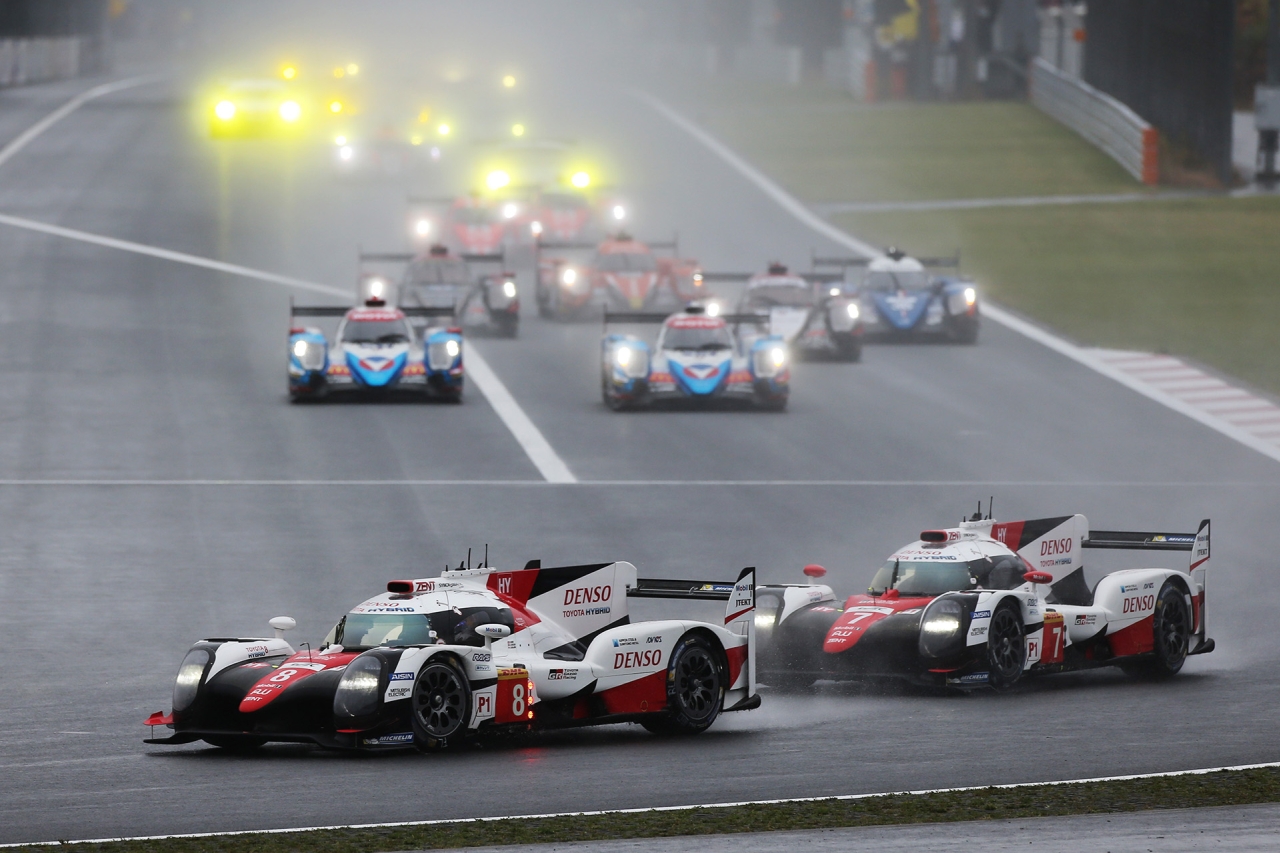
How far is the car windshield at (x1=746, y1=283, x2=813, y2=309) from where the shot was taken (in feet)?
163

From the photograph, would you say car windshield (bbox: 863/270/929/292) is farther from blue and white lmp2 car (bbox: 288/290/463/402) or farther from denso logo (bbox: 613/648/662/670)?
denso logo (bbox: 613/648/662/670)

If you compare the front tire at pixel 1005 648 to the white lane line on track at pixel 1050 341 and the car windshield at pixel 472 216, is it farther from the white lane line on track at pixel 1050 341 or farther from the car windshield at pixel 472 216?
the car windshield at pixel 472 216

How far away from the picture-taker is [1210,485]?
36281 millimetres

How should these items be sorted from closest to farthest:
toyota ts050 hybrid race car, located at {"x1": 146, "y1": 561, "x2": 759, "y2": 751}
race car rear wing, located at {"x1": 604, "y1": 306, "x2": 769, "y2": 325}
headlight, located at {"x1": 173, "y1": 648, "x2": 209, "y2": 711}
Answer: toyota ts050 hybrid race car, located at {"x1": 146, "y1": 561, "x2": 759, "y2": 751} → headlight, located at {"x1": 173, "y1": 648, "x2": 209, "y2": 711} → race car rear wing, located at {"x1": 604, "y1": 306, "x2": 769, "y2": 325}

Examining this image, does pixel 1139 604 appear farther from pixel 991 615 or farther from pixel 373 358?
pixel 373 358

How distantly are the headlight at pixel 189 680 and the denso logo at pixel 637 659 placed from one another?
3609 millimetres

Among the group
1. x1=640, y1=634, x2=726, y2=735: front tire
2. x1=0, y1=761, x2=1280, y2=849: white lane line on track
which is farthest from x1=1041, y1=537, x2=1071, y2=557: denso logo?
x1=0, y1=761, x2=1280, y2=849: white lane line on track

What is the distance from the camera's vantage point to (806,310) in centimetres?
5012

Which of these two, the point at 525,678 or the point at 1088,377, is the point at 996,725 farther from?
the point at 1088,377

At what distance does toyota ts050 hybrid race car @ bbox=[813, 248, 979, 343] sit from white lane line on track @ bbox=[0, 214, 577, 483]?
945cm

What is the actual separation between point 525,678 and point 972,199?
198 ft

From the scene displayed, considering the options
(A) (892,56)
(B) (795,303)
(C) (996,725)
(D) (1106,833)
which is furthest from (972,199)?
(D) (1106,833)

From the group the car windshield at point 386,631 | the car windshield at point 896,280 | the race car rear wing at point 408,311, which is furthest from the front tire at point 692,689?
the car windshield at point 896,280

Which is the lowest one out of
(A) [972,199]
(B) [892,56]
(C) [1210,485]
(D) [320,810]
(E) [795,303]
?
(D) [320,810]
